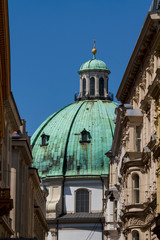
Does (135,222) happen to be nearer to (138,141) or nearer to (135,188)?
(135,188)

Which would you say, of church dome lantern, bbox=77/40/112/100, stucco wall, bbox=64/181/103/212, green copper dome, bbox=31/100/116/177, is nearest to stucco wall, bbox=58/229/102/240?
stucco wall, bbox=64/181/103/212

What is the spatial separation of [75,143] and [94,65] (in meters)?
18.7

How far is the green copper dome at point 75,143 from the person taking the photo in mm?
137625

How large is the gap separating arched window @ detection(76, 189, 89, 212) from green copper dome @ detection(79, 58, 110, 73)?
24.6m

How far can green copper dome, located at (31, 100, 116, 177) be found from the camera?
137625mm

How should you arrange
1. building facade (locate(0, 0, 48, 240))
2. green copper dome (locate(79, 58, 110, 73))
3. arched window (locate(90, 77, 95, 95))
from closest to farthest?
1. building facade (locate(0, 0, 48, 240))
2. arched window (locate(90, 77, 95, 95))
3. green copper dome (locate(79, 58, 110, 73))

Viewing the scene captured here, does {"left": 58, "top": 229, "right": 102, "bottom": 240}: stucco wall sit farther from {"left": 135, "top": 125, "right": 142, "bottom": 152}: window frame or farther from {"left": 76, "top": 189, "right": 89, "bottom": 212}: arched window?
{"left": 135, "top": 125, "right": 142, "bottom": 152}: window frame

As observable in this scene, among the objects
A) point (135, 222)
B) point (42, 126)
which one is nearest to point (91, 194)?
point (42, 126)

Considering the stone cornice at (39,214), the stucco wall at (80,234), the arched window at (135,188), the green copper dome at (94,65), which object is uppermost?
the green copper dome at (94,65)

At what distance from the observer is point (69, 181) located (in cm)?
13750

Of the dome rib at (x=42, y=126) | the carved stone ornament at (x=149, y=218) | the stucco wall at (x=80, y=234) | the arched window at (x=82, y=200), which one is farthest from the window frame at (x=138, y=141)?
the dome rib at (x=42, y=126)

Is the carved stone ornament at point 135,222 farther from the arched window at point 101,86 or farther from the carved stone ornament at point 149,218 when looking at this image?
the arched window at point 101,86

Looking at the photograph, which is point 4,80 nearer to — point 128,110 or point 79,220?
point 128,110

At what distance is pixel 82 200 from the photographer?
13738cm
